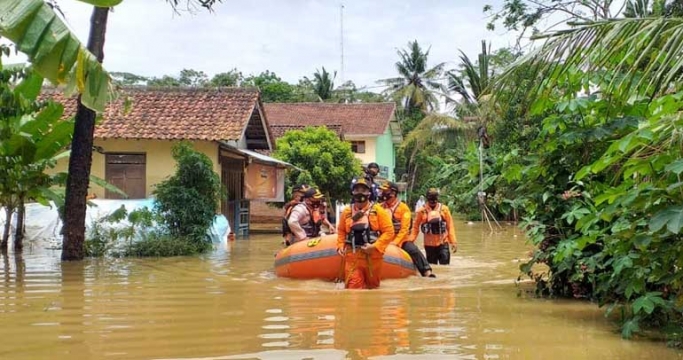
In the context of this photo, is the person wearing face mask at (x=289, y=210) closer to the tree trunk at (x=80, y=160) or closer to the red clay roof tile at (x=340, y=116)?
the tree trunk at (x=80, y=160)

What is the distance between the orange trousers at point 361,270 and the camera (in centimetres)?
912

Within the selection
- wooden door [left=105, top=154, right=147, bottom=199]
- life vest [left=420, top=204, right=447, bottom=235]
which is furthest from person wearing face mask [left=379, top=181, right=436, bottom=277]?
wooden door [left=105, top=154, right=147, bottom=199]

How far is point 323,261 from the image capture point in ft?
32.8

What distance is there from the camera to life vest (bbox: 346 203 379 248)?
8.75m

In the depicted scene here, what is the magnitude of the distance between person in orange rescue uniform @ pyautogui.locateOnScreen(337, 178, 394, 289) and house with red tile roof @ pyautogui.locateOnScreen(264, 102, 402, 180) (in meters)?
26.9

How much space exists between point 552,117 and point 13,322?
19.5 feet

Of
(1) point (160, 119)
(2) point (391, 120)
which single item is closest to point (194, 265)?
(1) point (160, 119)

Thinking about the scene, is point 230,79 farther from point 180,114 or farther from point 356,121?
point 180,114

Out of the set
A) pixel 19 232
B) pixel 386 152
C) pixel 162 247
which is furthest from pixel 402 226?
pixel 386 152

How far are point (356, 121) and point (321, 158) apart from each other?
1516 cm

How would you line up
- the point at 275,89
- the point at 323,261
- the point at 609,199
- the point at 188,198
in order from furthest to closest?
1. the point at 275,89
2. the point at 188,198
3. the point at 323,261
4. the point at 609,199

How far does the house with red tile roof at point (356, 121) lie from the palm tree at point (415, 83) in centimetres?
459

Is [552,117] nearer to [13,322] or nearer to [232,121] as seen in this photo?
[13,322]

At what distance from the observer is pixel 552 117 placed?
300 inches
